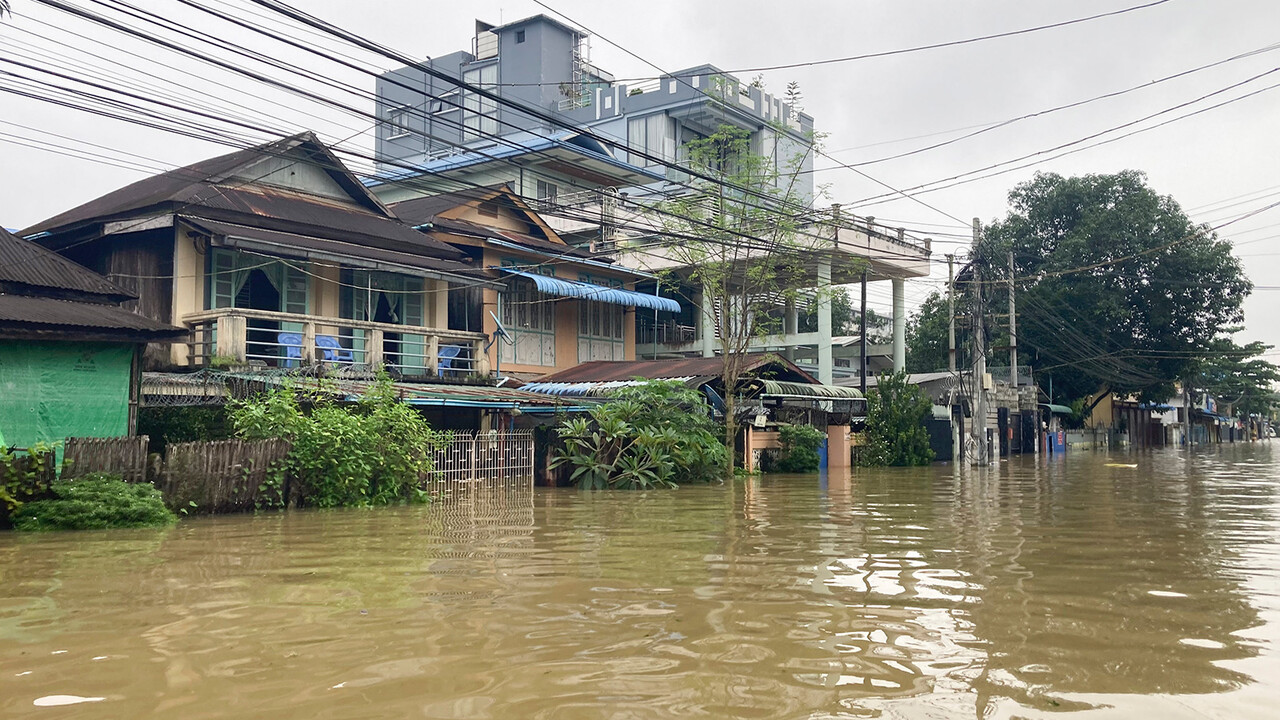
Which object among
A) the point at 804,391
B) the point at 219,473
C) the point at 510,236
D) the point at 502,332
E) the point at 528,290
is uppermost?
the point at 510,236

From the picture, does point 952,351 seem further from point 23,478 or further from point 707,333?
point 23,478

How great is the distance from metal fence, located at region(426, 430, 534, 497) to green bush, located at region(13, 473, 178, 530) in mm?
5821

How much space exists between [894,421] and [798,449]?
5437 millimetres

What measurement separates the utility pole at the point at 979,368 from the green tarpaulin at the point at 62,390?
23.2 m

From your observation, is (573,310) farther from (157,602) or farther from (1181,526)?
(157,602)

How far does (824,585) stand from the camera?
8125 mm

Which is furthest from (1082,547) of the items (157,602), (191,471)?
(191,471)

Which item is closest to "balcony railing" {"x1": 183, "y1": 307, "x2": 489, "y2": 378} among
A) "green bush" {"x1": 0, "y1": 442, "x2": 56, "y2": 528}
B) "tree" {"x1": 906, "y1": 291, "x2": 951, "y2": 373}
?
"green bush" {"x1": 0, "y1": 442, "x2": 56, "y2": 528}

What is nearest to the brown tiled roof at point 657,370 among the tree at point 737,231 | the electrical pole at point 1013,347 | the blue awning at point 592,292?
the tree at point 737,231

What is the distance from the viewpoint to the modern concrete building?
23266 mm

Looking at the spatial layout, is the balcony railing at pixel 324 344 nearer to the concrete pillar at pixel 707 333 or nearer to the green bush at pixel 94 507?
the green bush at pixel 94 507

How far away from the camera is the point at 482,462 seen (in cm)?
2012

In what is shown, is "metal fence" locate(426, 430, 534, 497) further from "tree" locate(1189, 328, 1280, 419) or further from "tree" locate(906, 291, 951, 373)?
"tree" locate(1189, 328, 1280, 419)

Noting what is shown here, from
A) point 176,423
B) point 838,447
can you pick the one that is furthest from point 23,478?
point 838,447
